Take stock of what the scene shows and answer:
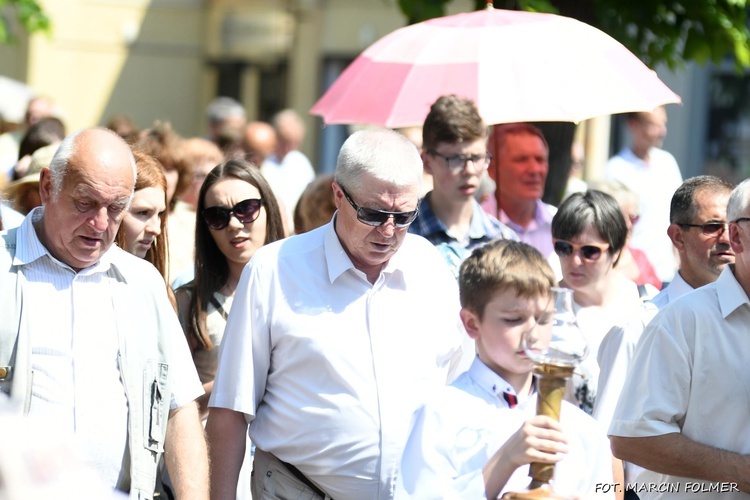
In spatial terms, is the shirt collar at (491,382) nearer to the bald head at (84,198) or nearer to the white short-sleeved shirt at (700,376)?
the white short-sleeved shirt at (700,376)

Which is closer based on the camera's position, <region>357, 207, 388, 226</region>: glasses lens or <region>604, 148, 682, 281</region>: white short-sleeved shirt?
<region>357, 207, 388, 226</region>: glasses lens

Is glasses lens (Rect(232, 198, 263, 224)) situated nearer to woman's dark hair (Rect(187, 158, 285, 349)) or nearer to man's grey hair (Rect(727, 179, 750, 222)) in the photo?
woman's dark hair (Rect(187, 158, 285, 349))

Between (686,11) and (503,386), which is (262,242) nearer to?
(503,386)

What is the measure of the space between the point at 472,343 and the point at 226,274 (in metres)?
1.23

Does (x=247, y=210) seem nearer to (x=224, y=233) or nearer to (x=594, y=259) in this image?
(x=224, y=233)

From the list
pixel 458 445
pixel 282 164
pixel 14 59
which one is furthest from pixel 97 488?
pixel 14 59

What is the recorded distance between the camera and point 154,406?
4.07 m

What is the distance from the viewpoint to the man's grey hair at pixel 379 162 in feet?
13.7

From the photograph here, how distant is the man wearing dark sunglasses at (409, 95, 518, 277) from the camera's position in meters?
5.64

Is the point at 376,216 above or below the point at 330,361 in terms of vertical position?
above

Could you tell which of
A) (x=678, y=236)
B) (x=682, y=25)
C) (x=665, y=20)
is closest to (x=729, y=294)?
(x=678, y=236)

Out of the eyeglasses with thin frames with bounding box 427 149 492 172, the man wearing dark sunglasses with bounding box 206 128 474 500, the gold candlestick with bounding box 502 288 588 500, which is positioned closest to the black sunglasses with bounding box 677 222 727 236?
the eyeglasses with thin frames with bounding box 427 149 492 172

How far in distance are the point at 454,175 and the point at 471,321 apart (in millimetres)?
2070

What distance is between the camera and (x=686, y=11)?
28.0 ft
